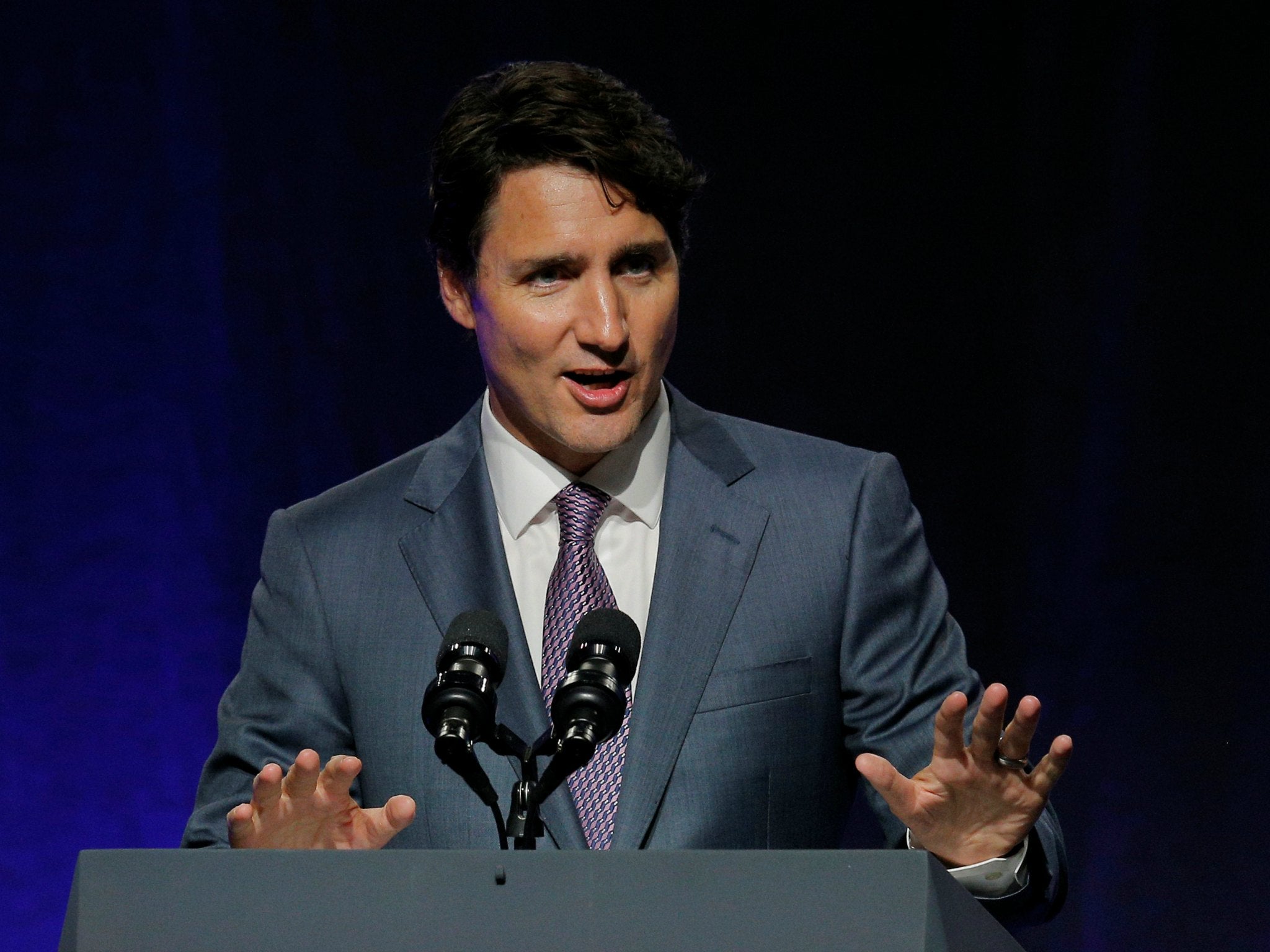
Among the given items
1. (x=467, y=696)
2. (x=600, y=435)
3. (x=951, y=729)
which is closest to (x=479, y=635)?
(x=467, y=696)

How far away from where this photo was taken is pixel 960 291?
2.98 meters

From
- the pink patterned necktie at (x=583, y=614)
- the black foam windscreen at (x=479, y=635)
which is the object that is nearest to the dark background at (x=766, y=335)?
the pink patterned necktie at (x=583, y=614)

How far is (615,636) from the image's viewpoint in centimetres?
132

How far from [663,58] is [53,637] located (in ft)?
5.10

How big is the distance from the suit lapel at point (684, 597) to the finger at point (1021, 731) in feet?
1.58

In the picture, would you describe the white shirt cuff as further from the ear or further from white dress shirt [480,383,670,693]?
the ear

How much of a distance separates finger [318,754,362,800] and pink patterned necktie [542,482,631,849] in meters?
0.43

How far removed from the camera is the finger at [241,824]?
1.50 metres

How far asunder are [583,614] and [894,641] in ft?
1.29

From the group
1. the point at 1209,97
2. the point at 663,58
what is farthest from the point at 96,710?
the point at 1209,97

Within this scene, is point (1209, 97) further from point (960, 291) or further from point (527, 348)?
point (527, 348)

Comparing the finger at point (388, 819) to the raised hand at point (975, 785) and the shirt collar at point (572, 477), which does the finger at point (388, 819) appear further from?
the shirt collar at point (572, 477)

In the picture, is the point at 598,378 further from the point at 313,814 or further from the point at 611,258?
the point at 313,814

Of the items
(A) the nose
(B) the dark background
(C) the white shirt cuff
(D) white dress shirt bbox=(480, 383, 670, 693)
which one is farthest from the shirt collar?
(B) the dark background
